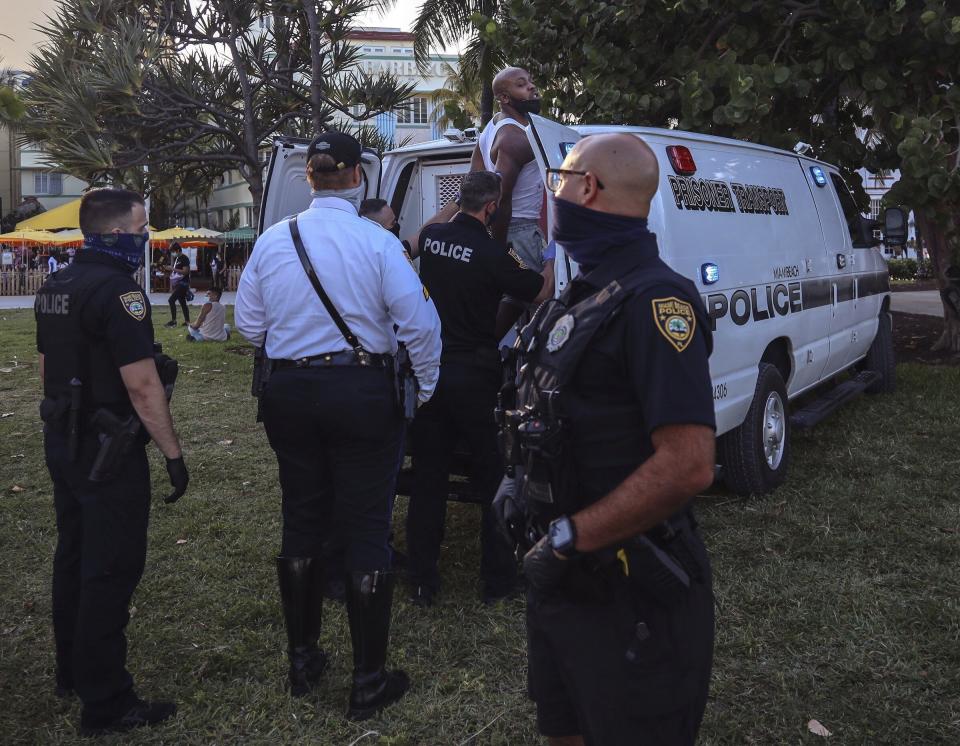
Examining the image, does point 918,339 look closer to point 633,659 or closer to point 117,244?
point 117,244

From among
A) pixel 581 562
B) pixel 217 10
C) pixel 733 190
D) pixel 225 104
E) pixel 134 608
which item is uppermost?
pixel 217 10

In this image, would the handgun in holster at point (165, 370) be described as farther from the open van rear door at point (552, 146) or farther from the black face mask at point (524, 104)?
the black face mask at point (524, 104)

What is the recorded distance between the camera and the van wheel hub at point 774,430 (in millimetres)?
5781

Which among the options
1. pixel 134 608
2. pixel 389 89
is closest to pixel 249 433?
pixel 134 608

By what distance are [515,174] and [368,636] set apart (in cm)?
240

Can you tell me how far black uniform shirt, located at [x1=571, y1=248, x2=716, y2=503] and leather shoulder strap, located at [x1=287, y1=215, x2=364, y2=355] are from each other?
1.49 metres

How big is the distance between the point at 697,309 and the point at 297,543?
6.78ft

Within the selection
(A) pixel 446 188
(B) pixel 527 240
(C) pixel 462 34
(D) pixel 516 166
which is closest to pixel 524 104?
(D) pixel 516 166

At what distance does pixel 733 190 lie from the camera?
17.9ft

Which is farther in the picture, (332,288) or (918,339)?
(918,339)

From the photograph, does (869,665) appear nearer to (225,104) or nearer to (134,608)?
(134,608)

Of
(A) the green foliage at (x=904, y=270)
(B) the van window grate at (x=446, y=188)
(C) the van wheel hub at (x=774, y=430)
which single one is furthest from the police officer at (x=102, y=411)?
(A) the green foliage at (x=904, y=270)

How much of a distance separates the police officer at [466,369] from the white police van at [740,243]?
30 cm

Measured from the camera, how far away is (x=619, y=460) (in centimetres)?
190
